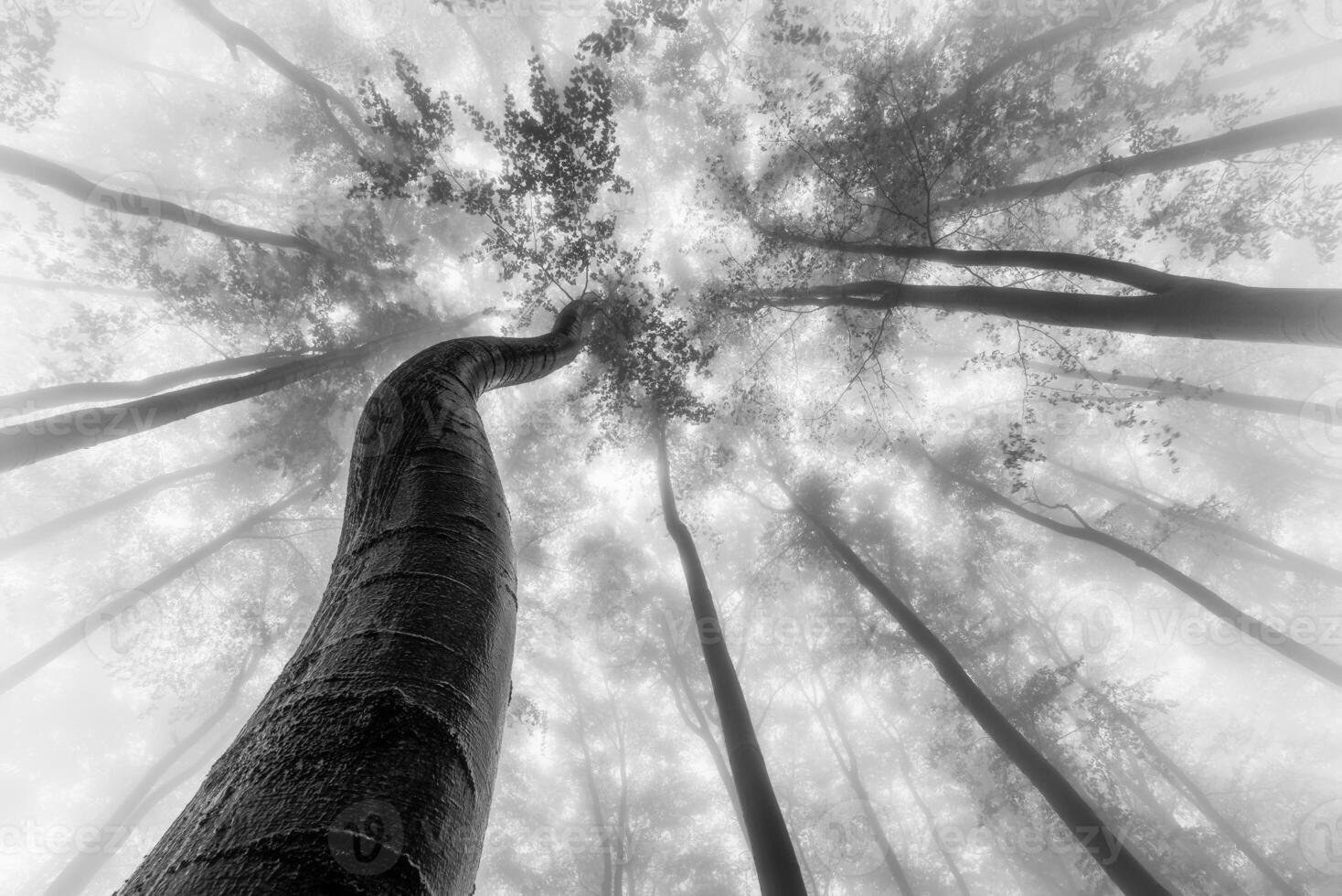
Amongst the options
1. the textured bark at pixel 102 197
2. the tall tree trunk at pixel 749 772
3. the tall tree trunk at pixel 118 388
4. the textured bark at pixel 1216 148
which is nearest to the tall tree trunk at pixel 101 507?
the tall tree trunk at pixel 118 388

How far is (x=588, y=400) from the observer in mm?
12852

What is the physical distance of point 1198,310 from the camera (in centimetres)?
386

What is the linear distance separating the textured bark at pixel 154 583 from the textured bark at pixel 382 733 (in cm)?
1567

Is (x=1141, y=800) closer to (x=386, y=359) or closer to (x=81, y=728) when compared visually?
(x=386, y=359)

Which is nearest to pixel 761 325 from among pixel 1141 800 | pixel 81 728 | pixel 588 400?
pixel 588 400

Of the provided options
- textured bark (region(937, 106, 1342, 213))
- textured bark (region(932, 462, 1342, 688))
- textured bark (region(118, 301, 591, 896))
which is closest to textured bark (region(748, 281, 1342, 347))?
textured bark (region(937, 106, 1342, 213))

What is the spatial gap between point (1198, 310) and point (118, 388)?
47.7 feet

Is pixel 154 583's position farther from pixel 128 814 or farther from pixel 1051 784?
pixel 1051 784

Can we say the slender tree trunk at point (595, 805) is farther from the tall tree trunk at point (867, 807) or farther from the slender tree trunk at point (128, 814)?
the slender tree trunk at point (128, 814)

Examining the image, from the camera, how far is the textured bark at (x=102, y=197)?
7.34 meters

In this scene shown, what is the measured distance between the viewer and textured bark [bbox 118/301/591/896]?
60 centimetres

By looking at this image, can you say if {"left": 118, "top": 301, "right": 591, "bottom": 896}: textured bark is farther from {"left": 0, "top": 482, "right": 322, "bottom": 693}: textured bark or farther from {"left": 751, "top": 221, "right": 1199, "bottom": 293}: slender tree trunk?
{"left": 0, "top": 482, "right": 322, "bottom": 693}: textured bark

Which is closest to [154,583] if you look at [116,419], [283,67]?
[116,419]

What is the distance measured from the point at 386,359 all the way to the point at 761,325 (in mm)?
9432
